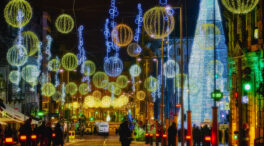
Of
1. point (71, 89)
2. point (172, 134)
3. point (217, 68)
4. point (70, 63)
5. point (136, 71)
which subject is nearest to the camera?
point (172, 134)

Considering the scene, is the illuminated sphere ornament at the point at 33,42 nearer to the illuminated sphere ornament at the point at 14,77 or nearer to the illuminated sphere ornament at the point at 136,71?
the illuminated sphere ornament at the point at 14,77

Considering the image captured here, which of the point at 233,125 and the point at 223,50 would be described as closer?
the point at 233,125


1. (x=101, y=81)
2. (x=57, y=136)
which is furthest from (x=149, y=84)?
(x=57, y=136)

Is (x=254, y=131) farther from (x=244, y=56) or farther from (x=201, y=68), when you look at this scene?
(x=201, y=68)

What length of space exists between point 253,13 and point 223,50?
48.5ft

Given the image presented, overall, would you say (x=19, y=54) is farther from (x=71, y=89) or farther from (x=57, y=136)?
(x=71, y=89)

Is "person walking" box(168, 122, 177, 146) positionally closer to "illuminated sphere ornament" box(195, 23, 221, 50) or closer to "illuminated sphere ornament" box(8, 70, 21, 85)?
"illuminated sphere ornament" box(195, 23, 221, 50)

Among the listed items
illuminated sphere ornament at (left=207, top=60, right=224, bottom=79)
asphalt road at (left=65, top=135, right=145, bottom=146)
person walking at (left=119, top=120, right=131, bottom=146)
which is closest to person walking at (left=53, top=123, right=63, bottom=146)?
person walking at (left=119, top=120, right=131, bottom=146)

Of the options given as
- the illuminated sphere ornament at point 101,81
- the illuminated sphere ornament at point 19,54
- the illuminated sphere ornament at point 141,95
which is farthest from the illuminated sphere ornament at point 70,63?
the illuminated sphere ornament at point 141,95

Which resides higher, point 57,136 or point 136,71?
point 136,71

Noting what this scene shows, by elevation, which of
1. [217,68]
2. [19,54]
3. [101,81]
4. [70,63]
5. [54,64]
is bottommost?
[70,63]

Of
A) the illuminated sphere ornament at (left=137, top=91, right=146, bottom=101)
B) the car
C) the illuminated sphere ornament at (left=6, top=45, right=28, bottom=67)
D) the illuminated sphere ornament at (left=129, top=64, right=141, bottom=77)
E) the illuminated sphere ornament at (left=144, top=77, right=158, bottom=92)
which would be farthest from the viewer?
the illuminated sphere ornament at (left=137, top=91, right=146, bottom=101)

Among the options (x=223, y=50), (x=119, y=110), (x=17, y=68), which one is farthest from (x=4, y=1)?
(x=119, y=110)

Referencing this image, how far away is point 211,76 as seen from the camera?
157ft
